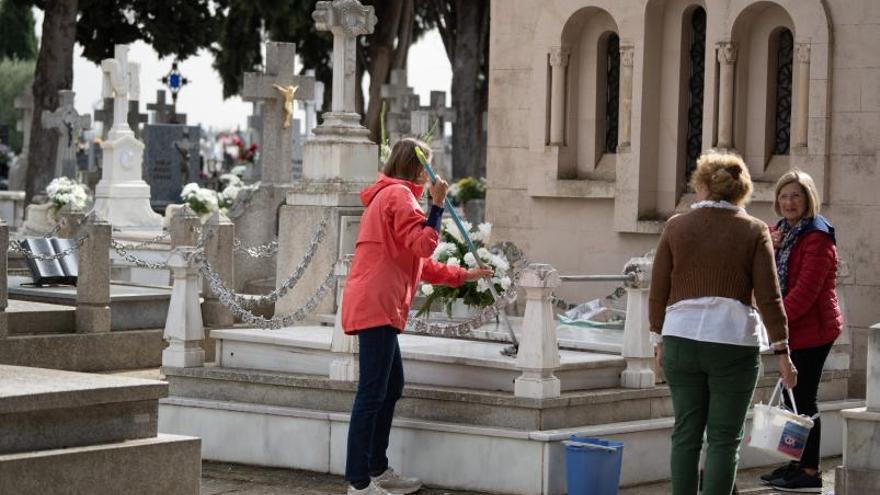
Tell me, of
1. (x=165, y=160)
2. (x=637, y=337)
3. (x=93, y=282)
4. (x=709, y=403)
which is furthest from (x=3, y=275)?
(x=165, y=160)

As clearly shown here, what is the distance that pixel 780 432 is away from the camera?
28.8 ft

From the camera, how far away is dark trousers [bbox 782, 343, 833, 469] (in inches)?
411

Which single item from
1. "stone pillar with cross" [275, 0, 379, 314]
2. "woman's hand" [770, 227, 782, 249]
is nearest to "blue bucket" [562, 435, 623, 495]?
"woman's hand" [770, 227, 782, 249]

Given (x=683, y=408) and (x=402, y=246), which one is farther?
(x=402, y=246)

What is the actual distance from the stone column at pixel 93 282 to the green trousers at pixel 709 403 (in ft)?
24.9

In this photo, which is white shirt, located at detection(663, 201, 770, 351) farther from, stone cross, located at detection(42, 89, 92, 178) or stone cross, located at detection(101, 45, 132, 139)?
stone cross, located at detection(42, 89, 92, 178)

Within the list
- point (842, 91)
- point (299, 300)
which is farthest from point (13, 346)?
point (842, 91)

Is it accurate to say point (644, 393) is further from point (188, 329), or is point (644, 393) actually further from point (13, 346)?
point (13, 346)

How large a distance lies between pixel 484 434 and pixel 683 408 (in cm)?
209

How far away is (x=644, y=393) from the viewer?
1083cm

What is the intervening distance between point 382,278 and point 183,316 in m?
2.46

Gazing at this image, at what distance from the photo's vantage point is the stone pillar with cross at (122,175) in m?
27.4

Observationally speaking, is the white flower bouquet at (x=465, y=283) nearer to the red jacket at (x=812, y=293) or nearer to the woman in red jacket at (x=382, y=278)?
the woman in red jacket at (x=382, y=278)

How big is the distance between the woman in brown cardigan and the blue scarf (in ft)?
6.14
